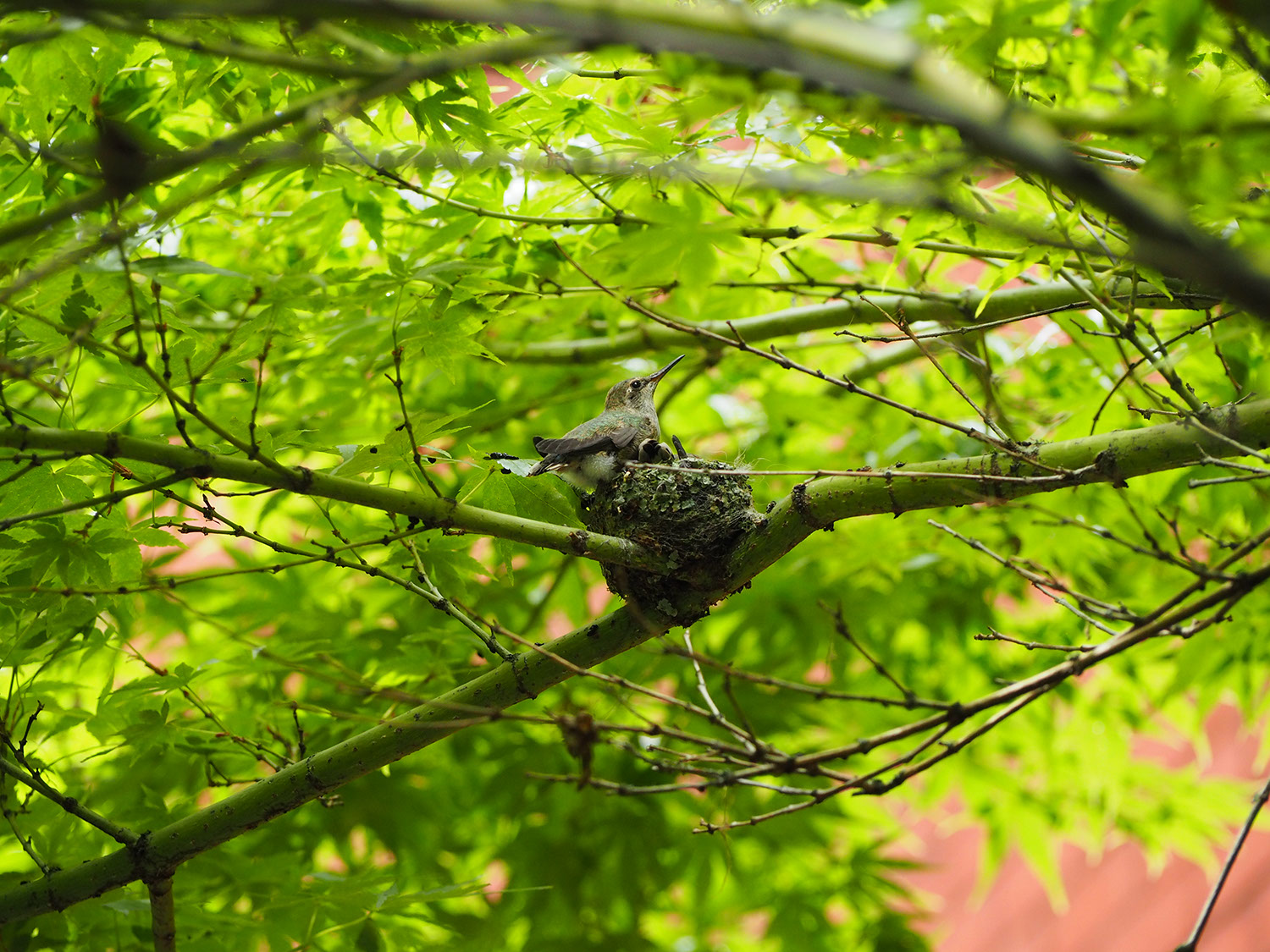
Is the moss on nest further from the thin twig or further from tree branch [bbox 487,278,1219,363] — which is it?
the thin twig

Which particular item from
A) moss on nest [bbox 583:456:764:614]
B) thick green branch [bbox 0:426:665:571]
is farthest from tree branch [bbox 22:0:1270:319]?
moss on nest [bbox 583:456:764:614]

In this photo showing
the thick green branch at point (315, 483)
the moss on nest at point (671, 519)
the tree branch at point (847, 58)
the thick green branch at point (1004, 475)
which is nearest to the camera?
the tree branch at point (847, 58)

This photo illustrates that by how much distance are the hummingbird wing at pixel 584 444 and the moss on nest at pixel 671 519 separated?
0.38ft

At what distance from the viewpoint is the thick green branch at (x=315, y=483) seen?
1.72 m

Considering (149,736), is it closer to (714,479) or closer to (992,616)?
(714,479)

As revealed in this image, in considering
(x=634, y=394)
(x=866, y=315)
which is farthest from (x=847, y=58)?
(x=634, y=394)

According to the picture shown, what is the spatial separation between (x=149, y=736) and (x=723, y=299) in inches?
93.5

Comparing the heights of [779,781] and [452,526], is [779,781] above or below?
below

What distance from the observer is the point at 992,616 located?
4281 millimetres

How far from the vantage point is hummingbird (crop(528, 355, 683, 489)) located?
115 inches

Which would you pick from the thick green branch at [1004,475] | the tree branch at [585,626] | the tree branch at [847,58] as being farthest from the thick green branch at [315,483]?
the tree branch at [847,58]

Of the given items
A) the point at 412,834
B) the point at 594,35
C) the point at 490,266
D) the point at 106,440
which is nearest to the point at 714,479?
the point at 490,266

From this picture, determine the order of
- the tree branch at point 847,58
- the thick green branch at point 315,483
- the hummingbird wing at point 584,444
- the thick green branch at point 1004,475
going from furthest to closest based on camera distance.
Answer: the hummingbird wing at point 584,444, the thick green branch at point 1004,475, the thick green branch at point 315,483, the tree branch at point 847,58

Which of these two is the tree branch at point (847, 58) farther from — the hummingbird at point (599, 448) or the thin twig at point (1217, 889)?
the hummingbird at point (599, 448)
